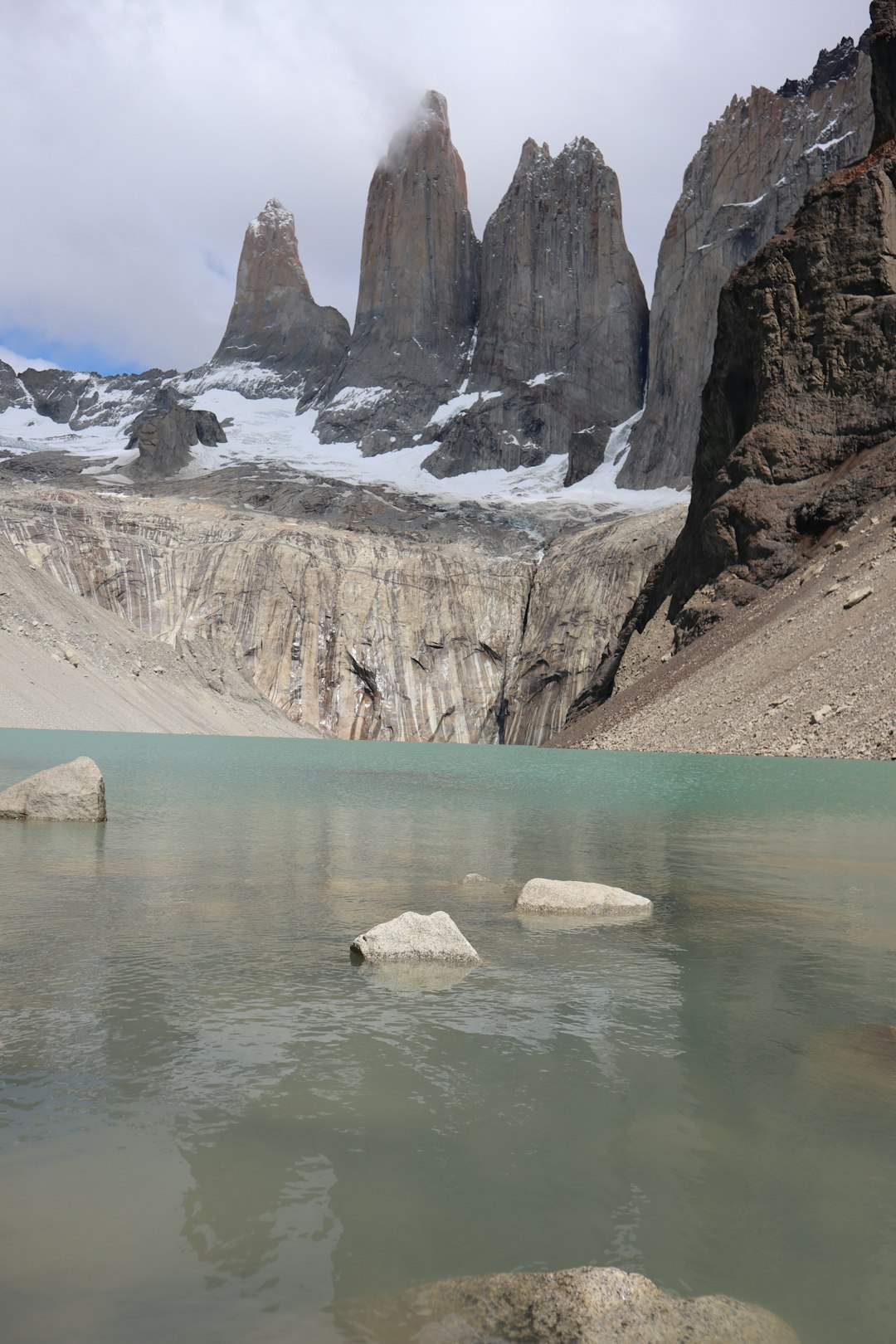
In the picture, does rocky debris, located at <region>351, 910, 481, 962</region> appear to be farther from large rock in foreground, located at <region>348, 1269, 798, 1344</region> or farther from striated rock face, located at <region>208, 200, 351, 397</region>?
striated rock face, located at <region>208, 200, 351, 397</region>

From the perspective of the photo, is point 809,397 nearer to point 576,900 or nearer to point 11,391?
point 576,900

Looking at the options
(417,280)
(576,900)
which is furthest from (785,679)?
(417,280)

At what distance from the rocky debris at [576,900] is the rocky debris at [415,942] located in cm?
194

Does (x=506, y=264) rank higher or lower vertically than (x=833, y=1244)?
higher

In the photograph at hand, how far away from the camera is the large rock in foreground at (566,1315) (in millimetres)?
2732

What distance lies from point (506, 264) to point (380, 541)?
5558 cm

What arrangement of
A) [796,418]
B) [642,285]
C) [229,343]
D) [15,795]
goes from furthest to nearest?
[229,343] → [642,285] → [796,418] → [15,795]

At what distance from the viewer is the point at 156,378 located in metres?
180

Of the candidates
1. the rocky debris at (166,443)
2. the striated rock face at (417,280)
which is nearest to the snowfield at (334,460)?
the rocky debris at (166,443)

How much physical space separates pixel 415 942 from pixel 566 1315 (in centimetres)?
396

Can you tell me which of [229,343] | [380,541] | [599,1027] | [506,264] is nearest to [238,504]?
[380,541]

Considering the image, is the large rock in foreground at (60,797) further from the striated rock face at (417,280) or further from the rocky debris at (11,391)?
the rocky debris at (11,391)

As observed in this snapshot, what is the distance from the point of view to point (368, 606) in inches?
3290

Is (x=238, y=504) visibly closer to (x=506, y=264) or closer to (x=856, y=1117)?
(x=506, y=264)
